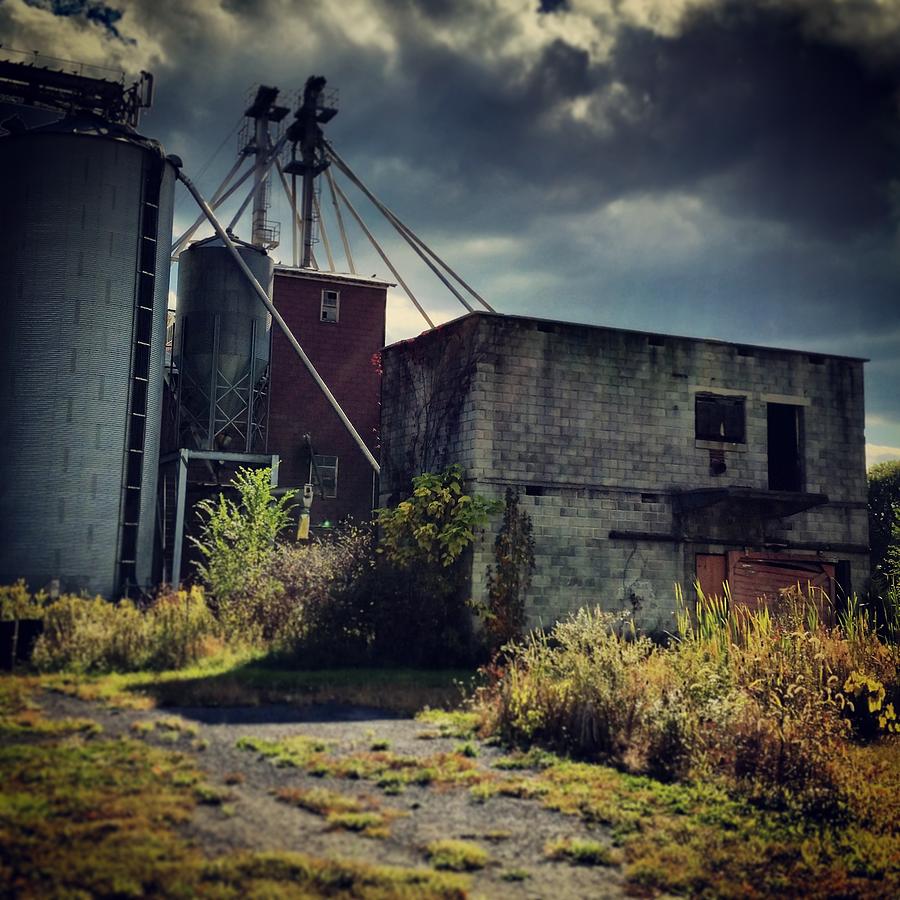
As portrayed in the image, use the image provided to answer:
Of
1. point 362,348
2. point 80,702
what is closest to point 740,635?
point 80,702

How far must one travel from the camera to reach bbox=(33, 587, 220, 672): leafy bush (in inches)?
496

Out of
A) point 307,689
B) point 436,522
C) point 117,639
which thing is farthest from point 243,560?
point 307,689

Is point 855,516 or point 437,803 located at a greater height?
point 855,516

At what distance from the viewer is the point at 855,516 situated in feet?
70.1

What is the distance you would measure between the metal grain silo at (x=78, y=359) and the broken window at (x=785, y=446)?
14.2 m

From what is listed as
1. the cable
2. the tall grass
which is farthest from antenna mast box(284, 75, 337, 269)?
the tall grass

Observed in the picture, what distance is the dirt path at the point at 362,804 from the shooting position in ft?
23.2

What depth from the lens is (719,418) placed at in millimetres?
20641

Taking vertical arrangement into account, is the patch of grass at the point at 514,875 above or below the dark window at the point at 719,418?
below

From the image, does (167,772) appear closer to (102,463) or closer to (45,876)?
(45,876)

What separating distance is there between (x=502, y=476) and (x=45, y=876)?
501 inches

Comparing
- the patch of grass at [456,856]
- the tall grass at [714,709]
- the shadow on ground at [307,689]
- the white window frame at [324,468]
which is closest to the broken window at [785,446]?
the tall grass at [714,709]

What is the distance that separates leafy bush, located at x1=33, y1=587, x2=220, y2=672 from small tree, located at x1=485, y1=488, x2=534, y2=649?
17.2ft

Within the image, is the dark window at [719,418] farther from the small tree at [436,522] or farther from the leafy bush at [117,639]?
the leafy bush at [117,639]
